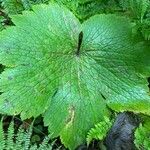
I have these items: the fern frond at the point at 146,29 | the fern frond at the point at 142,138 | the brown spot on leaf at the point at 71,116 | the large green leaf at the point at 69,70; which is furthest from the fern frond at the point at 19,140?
the fern frond at the point at 146,29

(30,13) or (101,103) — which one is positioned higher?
(30,13)

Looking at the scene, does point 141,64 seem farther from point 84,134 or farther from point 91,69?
point 84,134

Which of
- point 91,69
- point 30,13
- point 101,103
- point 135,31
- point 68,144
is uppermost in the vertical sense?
point 30,13

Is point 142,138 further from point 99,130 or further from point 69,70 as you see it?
point 69,70

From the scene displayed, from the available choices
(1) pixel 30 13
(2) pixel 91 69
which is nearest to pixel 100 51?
(2) pixel 91 69

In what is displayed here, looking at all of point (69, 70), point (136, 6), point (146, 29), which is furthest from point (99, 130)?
point (136, 6)
